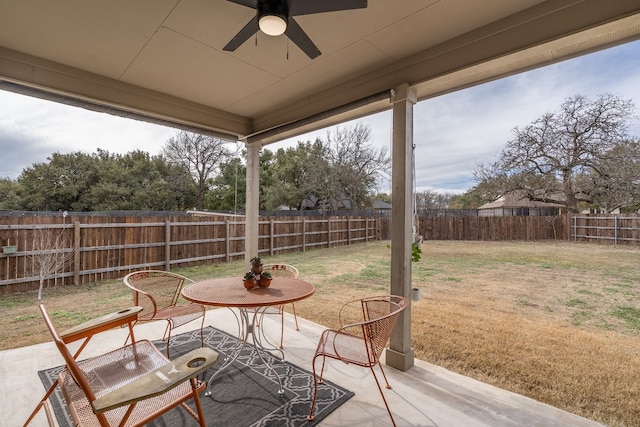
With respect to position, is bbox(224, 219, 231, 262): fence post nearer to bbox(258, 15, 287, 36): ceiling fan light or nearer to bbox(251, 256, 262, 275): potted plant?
bbox(251, 256, 262, 275): potted plant

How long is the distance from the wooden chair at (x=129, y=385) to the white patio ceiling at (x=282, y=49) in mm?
1753

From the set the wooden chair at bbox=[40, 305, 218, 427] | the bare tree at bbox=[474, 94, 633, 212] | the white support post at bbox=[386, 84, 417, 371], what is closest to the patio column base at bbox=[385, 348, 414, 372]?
the white support post at bbox=[386, 84, 417, 371]

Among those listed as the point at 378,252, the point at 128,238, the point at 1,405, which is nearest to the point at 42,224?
the point at 128,238

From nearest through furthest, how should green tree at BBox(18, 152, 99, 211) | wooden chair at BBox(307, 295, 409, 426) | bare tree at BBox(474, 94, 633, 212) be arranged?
wooden chair at BBox(307, 295, 409, 426)
bare tree at BBox(474, 94, 633, 212)
green tree at BBox(18, 152, 99, 211)

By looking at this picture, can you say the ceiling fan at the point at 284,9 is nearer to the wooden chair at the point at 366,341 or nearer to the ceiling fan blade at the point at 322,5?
the ceiling fan blade at the point at 322,5

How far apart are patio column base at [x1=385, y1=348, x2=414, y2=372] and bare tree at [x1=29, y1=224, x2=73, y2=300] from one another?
16.5 feet

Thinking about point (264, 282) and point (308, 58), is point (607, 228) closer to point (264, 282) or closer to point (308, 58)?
point (308, 58)

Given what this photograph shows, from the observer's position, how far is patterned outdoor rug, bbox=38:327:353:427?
1.59 meters

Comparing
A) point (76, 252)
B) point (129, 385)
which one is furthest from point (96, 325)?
point (76, 252)

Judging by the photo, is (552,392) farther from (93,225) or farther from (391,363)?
(93,225)

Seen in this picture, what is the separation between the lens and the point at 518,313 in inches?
135

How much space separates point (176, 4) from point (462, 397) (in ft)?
9.76

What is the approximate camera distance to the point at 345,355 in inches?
64.7

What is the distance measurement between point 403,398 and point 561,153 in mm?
6382
